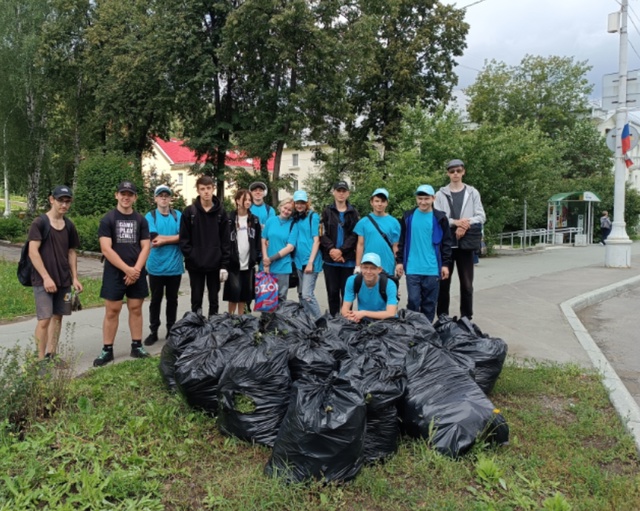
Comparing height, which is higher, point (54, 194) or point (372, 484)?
point (54, 194)

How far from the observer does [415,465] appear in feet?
10.2

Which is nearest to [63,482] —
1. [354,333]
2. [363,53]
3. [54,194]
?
[354,333]

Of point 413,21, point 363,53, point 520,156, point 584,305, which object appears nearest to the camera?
point 584,305

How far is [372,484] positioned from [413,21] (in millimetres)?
27688

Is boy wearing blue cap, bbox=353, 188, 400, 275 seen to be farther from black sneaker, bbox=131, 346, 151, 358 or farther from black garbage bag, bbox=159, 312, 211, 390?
black sneaker, bbox=131, 346, 151, 358

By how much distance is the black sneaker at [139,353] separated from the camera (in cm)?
533

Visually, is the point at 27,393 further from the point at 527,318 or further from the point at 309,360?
the point at 527,318

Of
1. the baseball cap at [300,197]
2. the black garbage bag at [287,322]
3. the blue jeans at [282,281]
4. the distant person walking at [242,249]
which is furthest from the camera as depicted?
the blue jeans at [282,281]

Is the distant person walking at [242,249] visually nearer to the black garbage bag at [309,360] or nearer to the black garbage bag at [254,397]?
the black garbage bag at [309,360]

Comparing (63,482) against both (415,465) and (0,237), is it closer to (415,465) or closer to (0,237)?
(415,465)

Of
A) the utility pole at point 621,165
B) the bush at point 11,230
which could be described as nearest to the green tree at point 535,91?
the utility pole at point 621,165

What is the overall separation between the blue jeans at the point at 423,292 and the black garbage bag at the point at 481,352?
1.18 m

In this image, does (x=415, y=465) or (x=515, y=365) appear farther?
(x=515, y=365)

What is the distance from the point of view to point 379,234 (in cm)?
584
